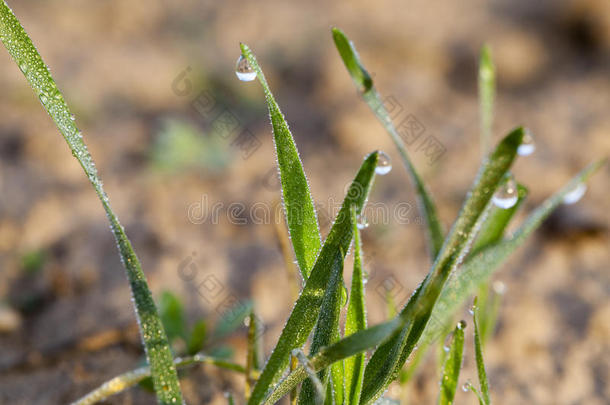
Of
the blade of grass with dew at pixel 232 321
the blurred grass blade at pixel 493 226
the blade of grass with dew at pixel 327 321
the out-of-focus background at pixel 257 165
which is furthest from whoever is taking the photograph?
the out-of-focus background at pixel 257 165

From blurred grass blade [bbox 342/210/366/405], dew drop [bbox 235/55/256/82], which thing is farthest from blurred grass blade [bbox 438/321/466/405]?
dew drop [bbox 235/55/256/82]

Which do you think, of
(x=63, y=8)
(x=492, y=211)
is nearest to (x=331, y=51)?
(x=63, y=8)

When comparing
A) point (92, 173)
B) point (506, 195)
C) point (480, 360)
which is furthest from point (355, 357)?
A: point (92, 173)

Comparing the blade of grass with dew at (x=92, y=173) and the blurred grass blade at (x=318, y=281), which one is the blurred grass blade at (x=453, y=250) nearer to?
the blurred grass blade at (x=318, y=281)

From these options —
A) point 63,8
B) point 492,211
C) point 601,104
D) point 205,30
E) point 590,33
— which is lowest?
point 492,211

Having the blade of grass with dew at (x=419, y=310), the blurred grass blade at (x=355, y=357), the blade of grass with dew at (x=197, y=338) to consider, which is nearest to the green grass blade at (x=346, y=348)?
the blade of grass with dew at (x=419, y=310)

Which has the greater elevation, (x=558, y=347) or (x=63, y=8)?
(x=63, y=8)

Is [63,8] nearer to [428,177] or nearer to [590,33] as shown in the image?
[428,177]
